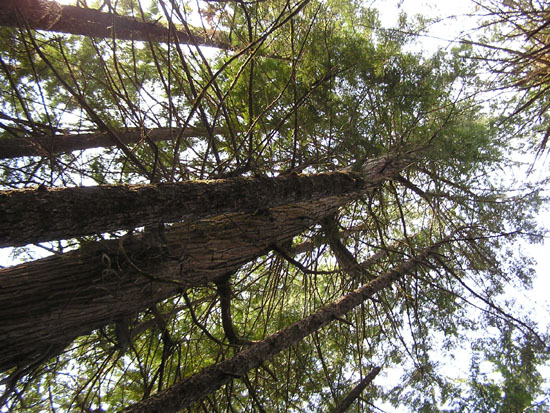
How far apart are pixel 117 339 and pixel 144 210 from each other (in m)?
1.26

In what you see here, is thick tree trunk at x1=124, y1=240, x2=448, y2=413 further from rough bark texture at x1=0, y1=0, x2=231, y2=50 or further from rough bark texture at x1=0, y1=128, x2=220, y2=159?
rough bark texture at x1=0, y1=0, x2=231, y2=50

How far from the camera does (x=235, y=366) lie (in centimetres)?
244

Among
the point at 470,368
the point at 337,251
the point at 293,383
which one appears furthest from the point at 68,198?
the point at 470,368

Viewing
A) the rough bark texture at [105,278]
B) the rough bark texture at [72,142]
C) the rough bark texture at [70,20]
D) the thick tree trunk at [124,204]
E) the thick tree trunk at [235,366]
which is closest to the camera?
the thick tree trunk at [124,204]

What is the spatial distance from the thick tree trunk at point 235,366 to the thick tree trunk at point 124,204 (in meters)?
1.21

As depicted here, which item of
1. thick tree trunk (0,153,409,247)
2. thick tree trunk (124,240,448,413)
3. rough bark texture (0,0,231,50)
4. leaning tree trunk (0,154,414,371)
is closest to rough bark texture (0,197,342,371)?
leaning tree trunk (0,154,414,371)

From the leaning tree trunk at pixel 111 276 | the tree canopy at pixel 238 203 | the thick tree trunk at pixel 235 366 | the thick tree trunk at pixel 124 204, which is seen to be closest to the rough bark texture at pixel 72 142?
the tree canopy at pixel 238 203

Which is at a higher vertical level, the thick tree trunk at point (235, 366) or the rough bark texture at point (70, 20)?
the rough bark texture at point (70, 20)

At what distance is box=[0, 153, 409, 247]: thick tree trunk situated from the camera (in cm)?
143

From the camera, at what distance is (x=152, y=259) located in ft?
7.73

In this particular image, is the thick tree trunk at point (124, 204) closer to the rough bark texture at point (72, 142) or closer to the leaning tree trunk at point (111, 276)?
the leaning tree trunk at point (111, 276)

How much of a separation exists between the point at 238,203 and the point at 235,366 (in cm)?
131

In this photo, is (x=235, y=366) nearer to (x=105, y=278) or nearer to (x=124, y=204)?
(x=105, y=278)

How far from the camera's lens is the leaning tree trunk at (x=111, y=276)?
1.90 metres
